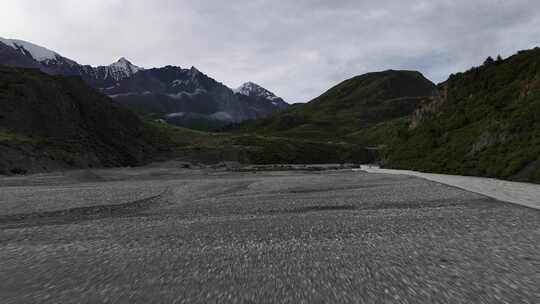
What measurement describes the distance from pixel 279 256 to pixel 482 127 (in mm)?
40443

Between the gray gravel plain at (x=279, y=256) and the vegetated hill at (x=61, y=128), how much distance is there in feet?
175

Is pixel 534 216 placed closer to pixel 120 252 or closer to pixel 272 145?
pixel 120 252

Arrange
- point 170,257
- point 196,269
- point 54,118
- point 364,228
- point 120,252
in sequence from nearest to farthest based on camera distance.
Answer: point 196,269 < point 170,257 < point 120,252 < point 364,228 < point 54,118

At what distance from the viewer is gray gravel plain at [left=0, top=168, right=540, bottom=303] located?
572cm

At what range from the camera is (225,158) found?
359 ft

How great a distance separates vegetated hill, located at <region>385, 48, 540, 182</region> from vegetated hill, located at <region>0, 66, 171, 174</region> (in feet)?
207

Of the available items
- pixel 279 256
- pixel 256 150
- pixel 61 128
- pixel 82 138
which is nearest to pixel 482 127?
pixel 279 256

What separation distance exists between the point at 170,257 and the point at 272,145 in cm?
12422

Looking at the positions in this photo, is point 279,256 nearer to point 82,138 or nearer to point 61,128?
point 82,138

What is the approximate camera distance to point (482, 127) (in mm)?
39281

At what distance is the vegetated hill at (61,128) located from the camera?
60000 millimetres

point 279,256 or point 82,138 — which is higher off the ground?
point 82,138

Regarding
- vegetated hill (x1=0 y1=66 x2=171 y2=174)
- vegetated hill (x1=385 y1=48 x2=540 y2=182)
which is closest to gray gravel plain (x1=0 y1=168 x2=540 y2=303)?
vegetated hill (x1=385 y1=48 x2=540 y2=182)

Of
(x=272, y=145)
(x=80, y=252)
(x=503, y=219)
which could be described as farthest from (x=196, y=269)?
(x=272, y=145)
